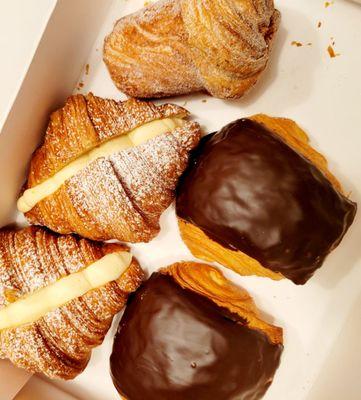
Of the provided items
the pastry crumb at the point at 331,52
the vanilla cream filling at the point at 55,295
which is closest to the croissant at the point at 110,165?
the vanilla cream filling at the point at 55,295

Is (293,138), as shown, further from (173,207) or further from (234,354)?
(234,354)

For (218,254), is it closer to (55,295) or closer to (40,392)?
(55,295)

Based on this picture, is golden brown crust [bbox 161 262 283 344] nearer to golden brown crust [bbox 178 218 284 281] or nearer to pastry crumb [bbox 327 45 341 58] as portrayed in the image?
golden brown crust [bbox 178 218 284 281]

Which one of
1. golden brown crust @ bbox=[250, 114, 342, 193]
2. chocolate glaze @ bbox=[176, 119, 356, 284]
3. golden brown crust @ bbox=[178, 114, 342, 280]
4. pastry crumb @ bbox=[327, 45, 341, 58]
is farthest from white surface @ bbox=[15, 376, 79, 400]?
pastry crumb @ bbox=[327, 45, 341, 58]

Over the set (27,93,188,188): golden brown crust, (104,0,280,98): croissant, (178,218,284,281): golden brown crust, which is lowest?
(178,218,284,281): golden brown crust

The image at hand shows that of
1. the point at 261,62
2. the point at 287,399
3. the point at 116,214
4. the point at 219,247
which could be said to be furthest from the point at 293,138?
the point at 287,399

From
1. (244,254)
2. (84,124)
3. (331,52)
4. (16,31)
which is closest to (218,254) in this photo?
(244,254)
